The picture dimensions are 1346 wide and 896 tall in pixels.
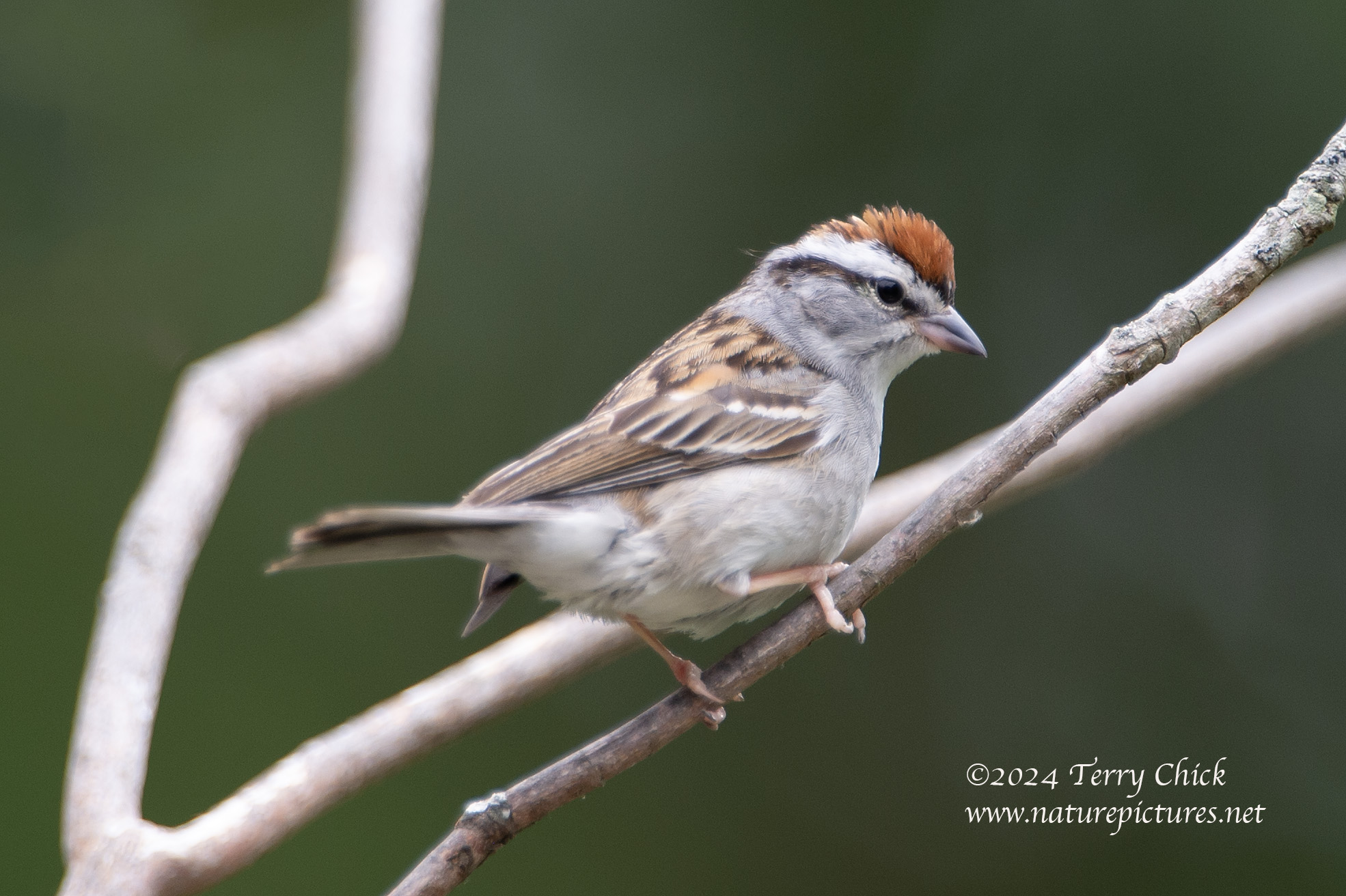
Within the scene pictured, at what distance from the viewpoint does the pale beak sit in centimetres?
256

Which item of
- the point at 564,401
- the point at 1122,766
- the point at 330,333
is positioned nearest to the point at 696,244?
the point at 564,401

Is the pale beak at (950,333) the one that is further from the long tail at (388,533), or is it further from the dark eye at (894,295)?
the long tail at (388,533)

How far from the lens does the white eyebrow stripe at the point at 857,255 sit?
2.62m

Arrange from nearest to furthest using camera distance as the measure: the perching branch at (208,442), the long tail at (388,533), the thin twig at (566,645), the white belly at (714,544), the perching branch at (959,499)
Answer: the long tail at (388,533), the perching branch at (959,499), the perching branch at (208,442), the thin twig at (566,645), the white belly at (714,544)

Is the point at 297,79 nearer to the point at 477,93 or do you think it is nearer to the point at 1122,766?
the point at 477,93

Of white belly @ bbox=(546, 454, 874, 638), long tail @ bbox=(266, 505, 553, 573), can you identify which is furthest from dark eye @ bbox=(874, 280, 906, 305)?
long tail @ bbox=(266, 505, 553, 573)

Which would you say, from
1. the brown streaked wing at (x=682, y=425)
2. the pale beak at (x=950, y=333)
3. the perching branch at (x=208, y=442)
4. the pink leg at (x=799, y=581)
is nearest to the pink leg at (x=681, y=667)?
the pink leg at (x=799, y=581)

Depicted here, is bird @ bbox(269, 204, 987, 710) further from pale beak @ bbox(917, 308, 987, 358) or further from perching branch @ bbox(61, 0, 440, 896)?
perching branch @ bbox(61, 0, 440, 896)

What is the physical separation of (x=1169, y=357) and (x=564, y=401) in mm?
3257

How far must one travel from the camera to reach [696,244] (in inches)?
189

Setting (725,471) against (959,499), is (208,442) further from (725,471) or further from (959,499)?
(959,499)

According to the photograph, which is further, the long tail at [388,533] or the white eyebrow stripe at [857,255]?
the white eyebrow stripe at [857,255]

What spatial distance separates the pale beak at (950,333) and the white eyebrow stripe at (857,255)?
0.12 m

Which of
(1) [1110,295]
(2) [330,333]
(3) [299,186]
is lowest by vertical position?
(2) [330,333]
